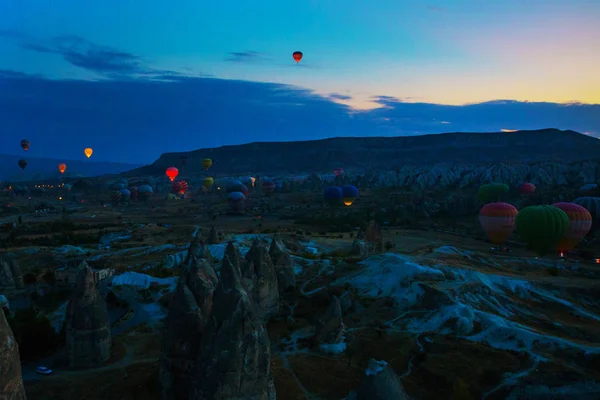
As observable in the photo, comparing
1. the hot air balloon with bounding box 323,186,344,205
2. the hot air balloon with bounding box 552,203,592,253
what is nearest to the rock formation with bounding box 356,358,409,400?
the hot air balloon with bounding box 552,203,592,253

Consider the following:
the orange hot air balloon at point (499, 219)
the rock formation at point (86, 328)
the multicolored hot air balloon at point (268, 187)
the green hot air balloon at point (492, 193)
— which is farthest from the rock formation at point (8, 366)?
the multicolored hot air balloon at point (268, 187)

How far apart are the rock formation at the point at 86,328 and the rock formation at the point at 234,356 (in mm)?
10513

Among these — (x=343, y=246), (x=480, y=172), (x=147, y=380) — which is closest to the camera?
(x=147, y=380)

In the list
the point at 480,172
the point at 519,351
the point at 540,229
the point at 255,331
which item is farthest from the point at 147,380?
the point at 480,172

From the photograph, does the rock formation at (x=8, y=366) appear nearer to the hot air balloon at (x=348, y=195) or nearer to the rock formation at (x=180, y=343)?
the rock formation at (x=180, y=343)

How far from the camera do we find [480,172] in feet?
434

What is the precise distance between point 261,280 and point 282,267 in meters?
5.73

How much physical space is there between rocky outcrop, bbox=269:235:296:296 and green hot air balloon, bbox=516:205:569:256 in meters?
25.1

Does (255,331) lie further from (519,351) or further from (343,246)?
(343,246)

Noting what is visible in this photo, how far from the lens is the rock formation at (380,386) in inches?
480

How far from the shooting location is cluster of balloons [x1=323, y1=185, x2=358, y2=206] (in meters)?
90.9

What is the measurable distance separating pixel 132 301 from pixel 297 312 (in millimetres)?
11477

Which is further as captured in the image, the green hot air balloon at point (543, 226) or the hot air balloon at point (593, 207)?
the hot air balloon at point (593, 207)

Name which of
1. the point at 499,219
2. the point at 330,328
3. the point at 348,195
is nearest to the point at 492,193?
the point at 348,195
